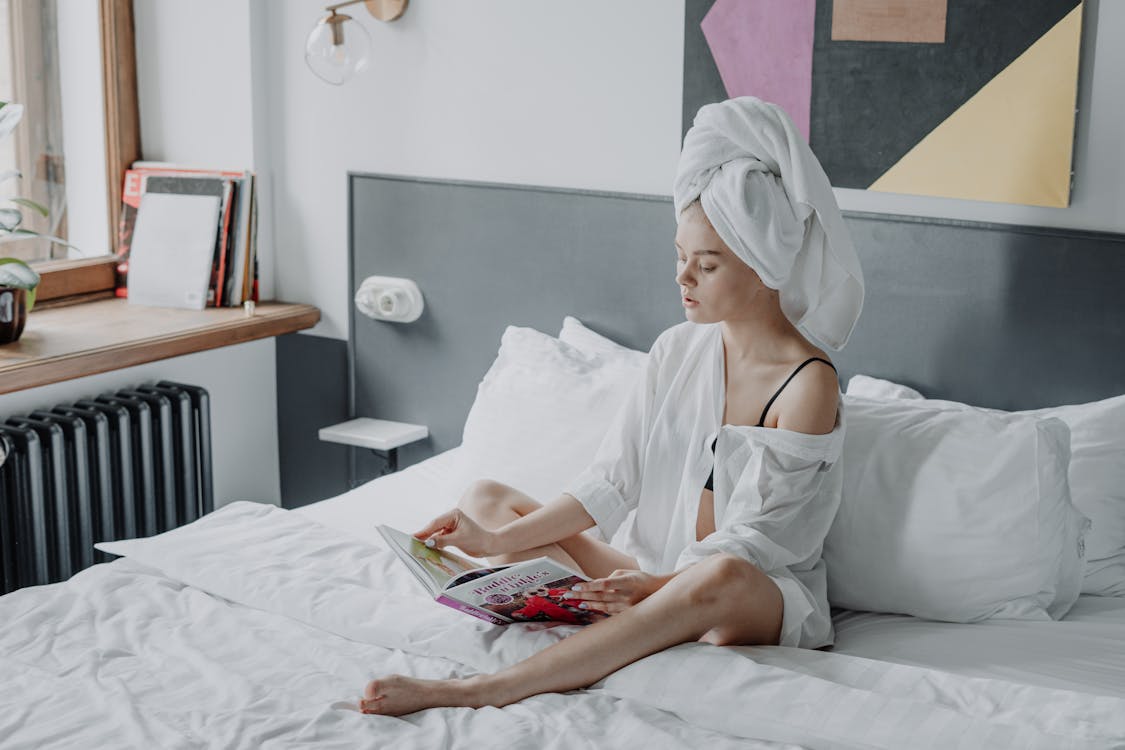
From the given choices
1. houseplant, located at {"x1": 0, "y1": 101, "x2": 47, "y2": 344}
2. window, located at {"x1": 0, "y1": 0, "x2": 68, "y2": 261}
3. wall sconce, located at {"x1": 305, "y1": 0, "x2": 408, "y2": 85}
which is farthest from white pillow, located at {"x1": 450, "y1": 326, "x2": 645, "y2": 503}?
window, located at {"x1": 0, "y1": 0, "x2": 68, "y2": 261}

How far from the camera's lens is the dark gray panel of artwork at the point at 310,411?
3.17m

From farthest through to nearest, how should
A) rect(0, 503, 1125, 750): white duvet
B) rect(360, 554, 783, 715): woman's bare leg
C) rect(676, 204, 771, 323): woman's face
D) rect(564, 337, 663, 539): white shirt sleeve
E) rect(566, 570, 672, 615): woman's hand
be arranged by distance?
rect(564, 337, 663, 539): white shirt sleeve, rect(676, 204, 771, 323): woman's face, rect(566, 570, 672, 615): woman's hand, rect(360, 554, 783, 715): woman's bare leg, rect(0, 503, 1125, 750): white duvet

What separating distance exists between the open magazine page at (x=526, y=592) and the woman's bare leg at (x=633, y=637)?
54 mm

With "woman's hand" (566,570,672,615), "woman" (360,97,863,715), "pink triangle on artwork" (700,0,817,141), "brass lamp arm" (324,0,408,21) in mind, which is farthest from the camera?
"brass lamp arm" (324,0,408,21)

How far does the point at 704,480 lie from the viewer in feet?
6.65

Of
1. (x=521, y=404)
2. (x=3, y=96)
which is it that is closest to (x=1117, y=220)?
(x=521, y=404)

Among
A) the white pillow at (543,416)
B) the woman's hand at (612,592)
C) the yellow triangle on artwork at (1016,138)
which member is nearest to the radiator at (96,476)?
the white pillow at (543,416)

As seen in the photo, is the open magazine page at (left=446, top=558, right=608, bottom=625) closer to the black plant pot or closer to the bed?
the bed

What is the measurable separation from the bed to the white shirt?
157 mm

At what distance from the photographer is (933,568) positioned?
6.48ft

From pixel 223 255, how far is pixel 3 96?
0.60m

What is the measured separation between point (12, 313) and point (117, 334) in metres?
0.23

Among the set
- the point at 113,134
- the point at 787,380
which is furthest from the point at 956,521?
the point at 113,134

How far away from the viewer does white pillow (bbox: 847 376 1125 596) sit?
2.06m
